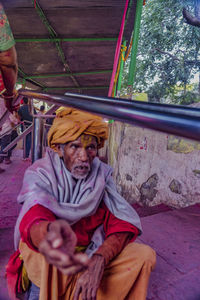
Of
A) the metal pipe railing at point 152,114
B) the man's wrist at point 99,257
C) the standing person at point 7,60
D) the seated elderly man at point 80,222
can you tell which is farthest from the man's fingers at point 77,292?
the standing person at point 7,60

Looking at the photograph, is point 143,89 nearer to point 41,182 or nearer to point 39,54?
point 39,54

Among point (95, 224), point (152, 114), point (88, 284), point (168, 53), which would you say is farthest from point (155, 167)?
point (168, 53)

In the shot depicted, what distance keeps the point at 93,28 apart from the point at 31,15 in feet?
3.89

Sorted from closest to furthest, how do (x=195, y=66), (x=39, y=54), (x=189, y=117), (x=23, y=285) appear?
(x=189, y=117)
(x=23, y=285)
(x=39, y=54)
(x=195, y=66)

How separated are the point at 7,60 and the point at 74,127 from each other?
109cm

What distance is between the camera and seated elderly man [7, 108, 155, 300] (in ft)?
3.88

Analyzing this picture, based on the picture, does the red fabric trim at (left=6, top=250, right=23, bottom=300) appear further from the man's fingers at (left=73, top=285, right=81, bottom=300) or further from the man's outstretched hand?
the man's outstretched hand

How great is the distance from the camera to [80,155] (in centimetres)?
150

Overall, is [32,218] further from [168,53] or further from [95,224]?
[168,53]

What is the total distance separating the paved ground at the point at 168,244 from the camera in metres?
1.77

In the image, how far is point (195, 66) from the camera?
945cm

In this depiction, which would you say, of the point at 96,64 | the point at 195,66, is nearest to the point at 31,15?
the point at 96,64

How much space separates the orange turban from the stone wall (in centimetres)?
188

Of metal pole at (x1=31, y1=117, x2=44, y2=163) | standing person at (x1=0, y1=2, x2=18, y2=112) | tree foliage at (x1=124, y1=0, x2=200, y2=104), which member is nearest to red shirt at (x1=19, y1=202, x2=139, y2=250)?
metal pole at (x1=31, y1=117, x2=44, y2=163)
